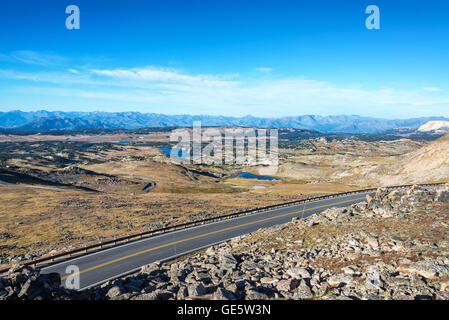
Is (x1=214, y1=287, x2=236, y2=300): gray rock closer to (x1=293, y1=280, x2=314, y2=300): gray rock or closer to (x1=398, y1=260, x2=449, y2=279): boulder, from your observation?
(x1=293, y1=280, x2=314, y2=300): gray rock

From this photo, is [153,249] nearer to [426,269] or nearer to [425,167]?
[426,269]

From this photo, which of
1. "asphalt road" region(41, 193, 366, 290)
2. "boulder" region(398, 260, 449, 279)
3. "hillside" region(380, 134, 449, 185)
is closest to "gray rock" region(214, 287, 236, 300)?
"boulder" region(398, 260, 449, 279)

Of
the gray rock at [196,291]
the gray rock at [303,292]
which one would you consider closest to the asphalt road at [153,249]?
the gray rock at [196,291]

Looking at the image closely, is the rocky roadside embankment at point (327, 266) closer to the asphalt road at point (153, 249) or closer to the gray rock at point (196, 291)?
the gray rock at point (196, 291)

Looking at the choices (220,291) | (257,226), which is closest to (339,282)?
(220,291)
